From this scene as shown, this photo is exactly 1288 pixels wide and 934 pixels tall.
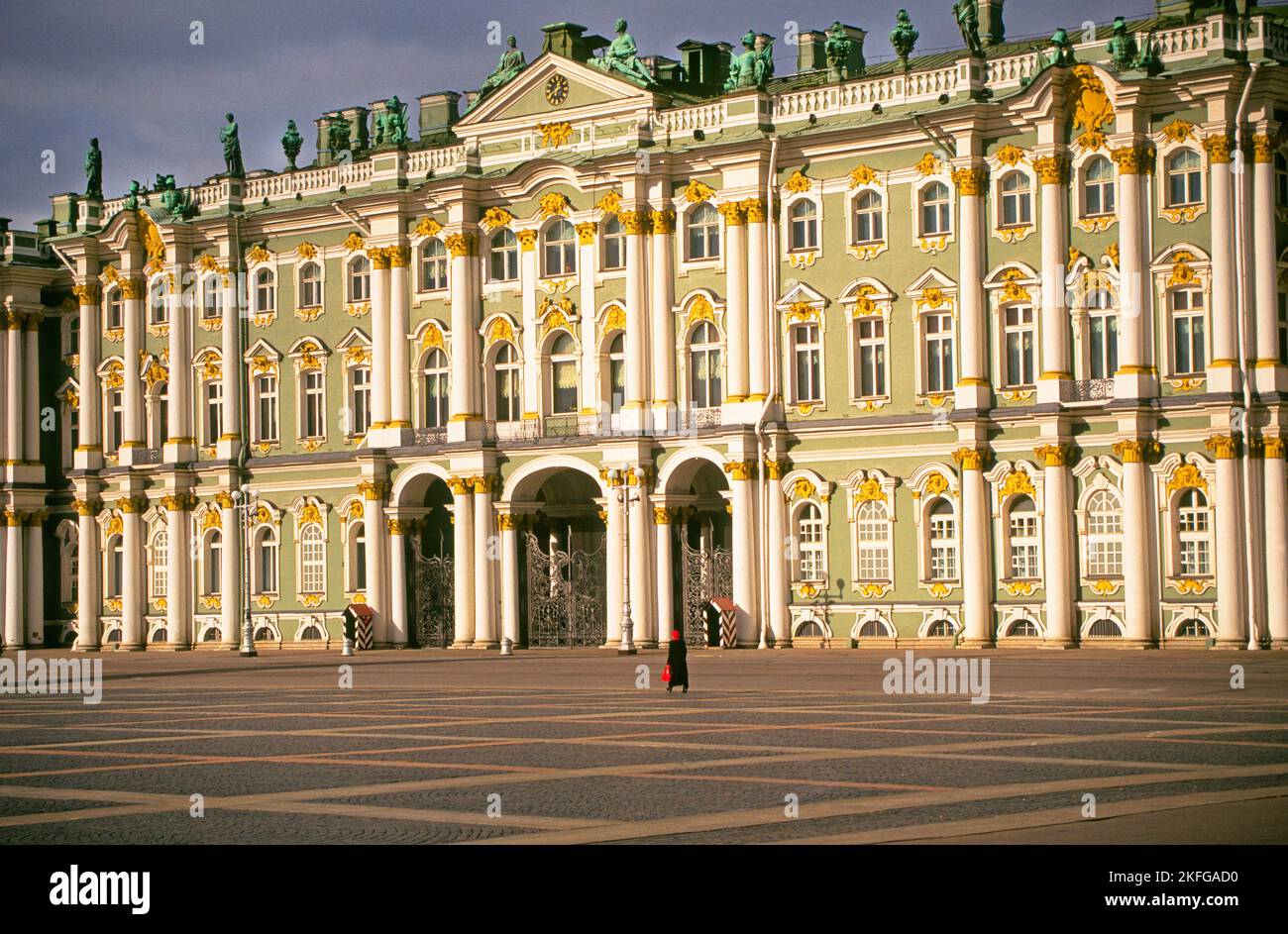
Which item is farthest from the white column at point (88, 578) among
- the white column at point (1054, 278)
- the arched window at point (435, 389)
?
the white column at point (1054, 278)

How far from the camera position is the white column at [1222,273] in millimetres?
54094

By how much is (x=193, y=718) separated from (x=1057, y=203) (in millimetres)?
31699

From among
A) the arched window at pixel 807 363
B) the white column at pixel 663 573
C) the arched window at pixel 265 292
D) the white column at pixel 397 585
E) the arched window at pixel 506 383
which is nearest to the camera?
the arched window at pixel 807 363

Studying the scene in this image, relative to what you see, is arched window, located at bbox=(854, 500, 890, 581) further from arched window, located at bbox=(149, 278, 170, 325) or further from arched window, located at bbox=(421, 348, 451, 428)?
arched window, located at bbox=(149, 278, 170, 325)

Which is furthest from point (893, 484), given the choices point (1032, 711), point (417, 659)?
point (1032, 711)

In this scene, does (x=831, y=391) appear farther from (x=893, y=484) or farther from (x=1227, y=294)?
(x=1227, y=294)

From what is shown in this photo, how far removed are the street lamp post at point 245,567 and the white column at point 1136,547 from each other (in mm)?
27723

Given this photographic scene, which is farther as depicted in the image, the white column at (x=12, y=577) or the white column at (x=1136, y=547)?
the white column at (x=12, y=577)

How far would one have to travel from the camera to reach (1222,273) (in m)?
54.2

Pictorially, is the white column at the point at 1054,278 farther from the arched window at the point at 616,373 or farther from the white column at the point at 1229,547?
the arched window at the point at 616,373

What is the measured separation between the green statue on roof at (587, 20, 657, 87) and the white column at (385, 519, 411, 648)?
16.3 meters

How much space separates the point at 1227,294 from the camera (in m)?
54.2

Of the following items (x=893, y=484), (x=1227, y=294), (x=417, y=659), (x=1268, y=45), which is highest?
(x=1268, y=45)
